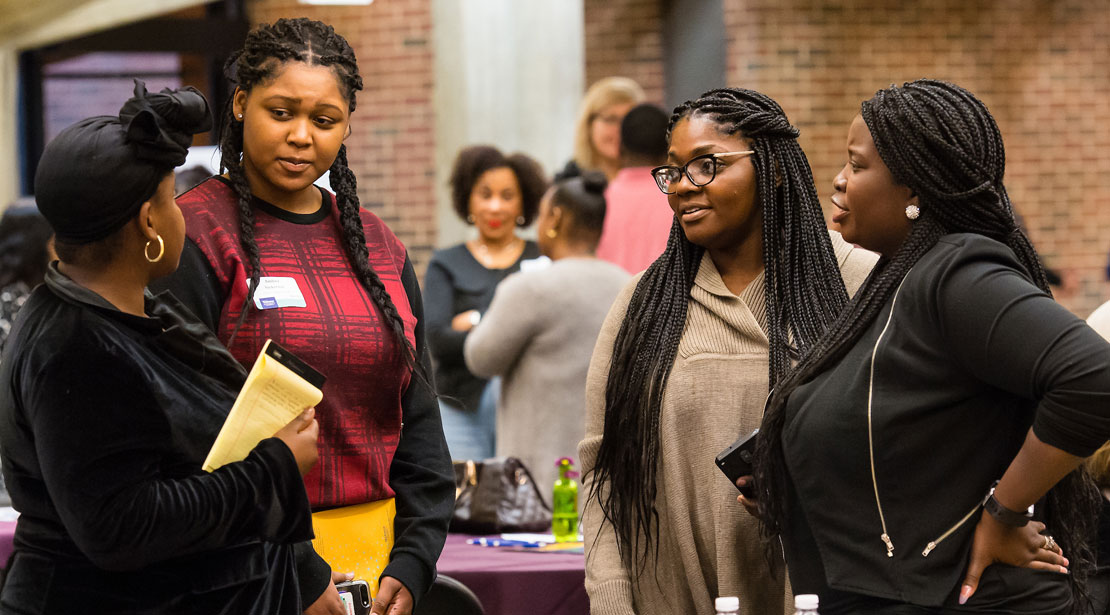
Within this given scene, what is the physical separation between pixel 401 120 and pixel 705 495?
6.88 metres

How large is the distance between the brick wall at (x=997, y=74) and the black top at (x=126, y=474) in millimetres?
7514

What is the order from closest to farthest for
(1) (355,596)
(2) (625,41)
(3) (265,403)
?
(3) (265,403), (1) (355,596), (2) (625,41)

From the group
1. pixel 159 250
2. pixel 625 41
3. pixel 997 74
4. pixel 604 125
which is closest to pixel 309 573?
pixel 159 250

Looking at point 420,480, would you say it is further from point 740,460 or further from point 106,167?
point 106,167

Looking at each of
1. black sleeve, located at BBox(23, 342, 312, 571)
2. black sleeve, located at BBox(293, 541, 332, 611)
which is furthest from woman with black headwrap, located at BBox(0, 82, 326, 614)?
black sleeve, located at BBox(293, 541, 332, 611)

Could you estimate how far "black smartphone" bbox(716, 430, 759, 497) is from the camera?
7.24ft

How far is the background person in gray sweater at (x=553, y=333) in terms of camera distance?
14.3ft

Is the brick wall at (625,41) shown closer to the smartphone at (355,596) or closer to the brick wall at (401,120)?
the brick wall at (401,120)

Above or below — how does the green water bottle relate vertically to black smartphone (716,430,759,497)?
below

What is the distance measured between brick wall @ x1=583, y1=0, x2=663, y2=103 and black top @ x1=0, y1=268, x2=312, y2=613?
8.09 metres

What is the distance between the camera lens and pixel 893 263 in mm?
2012

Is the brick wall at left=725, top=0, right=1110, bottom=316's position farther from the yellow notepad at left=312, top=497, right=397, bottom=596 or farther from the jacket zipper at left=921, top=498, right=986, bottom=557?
the jacket zipper at left=921, top=498, right=986, bottom=557

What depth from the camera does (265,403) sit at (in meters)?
1.85

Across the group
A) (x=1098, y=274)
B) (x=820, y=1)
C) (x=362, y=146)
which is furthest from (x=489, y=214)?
(x=1098, y=274)
